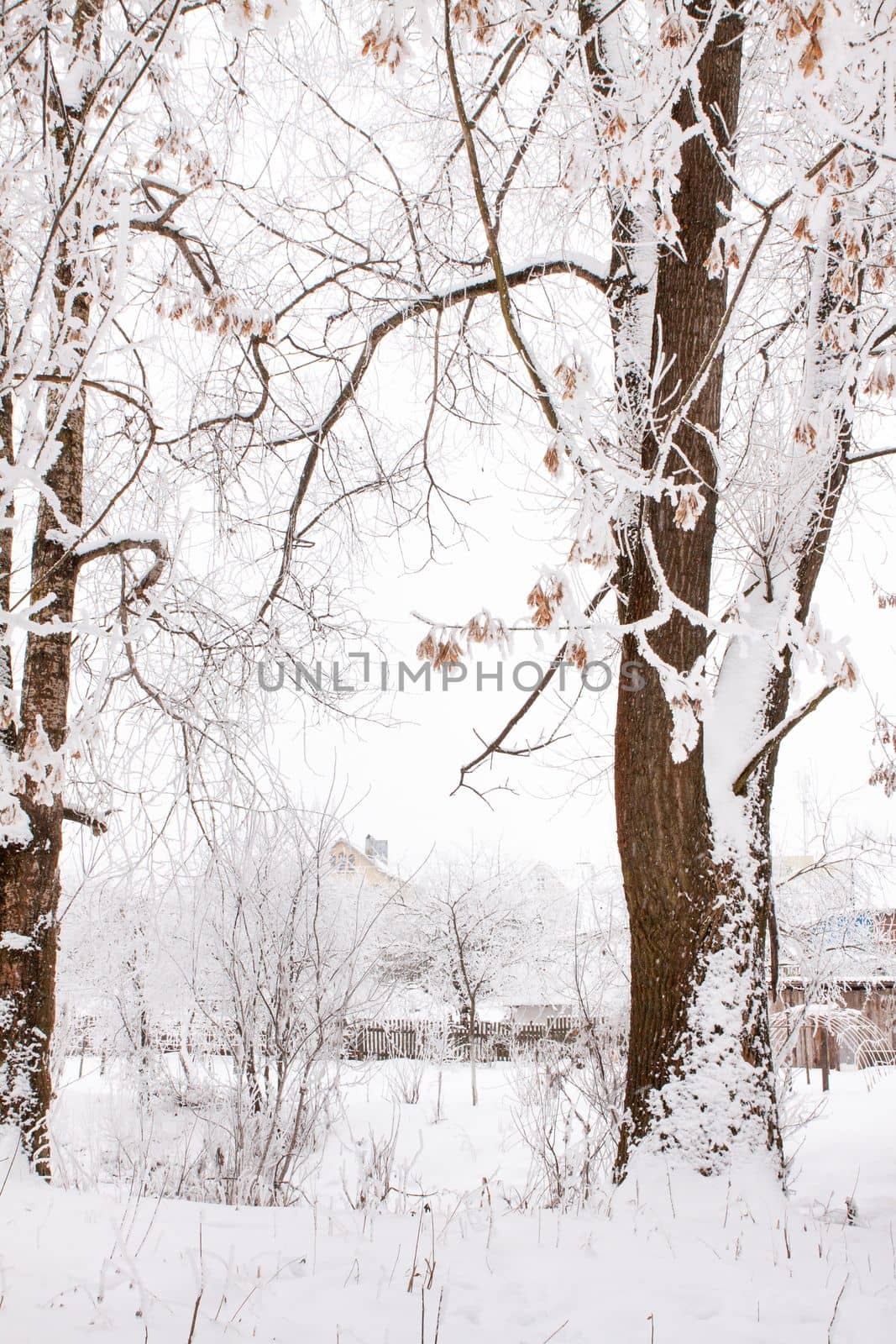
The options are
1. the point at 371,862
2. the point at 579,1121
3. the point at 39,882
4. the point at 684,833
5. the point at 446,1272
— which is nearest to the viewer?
the point at 446,1272

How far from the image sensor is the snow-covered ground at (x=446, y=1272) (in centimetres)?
251

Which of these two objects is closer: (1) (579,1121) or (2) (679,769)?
(2) (679,769)

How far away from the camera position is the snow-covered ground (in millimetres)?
2508

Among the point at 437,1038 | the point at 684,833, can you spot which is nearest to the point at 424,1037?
the point at 437,1038

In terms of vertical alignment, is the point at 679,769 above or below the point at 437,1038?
above

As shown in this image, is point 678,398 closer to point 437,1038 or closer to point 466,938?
point 437,1038

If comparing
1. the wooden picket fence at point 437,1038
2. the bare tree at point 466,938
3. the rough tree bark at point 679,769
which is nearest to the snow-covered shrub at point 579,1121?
the rough tree bark at point 679,769

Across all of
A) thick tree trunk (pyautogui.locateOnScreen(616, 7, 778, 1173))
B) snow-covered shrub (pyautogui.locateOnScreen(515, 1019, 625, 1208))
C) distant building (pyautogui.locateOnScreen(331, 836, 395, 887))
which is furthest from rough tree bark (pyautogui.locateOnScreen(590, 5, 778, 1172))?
distant building (pyautogui.locateOnScreen(331, 836, 395, 887))

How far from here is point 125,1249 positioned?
3.03m

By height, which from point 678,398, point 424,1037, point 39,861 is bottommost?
point 424,1037

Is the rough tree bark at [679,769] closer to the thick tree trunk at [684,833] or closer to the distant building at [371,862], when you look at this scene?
the thick tree trunk at [684,833]

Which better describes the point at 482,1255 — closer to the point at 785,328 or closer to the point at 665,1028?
the point at 665,1028

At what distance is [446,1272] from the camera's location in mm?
2945

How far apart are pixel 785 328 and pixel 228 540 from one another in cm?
365
